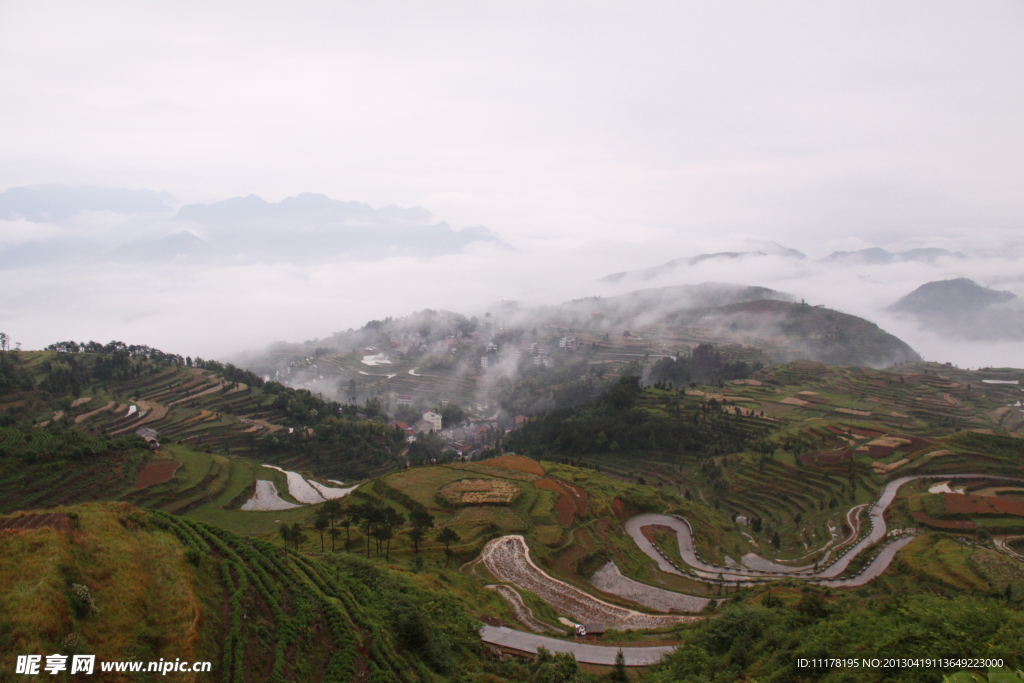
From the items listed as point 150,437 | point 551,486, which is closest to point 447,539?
point 551,486

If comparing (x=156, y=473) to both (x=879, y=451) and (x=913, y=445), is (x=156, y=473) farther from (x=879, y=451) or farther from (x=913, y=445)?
Result: (x=913, y=445)

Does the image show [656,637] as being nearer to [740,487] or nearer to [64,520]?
[64,520]

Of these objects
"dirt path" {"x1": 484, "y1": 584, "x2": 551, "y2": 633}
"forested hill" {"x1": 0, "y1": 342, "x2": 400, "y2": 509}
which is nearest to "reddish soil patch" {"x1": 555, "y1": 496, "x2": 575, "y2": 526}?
"dirt path" {"x1": 484, "y1": 584, "x2": 551, "y2": 633}

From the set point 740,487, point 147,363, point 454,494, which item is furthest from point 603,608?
point 147,363

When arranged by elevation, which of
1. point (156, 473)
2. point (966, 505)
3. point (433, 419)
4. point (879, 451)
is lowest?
point (433, 419)

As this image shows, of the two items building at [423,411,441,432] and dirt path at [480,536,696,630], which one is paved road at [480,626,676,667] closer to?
dirt path at [480,536,696,630]

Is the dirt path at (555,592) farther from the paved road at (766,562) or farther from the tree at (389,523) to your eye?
the paved road at (766,562)
